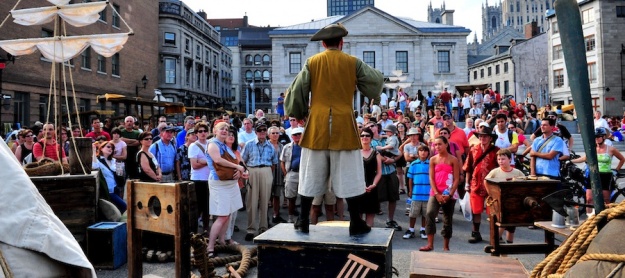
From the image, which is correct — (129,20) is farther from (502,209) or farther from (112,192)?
(502,209)

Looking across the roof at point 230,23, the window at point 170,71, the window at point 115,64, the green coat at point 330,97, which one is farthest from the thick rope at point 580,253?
the roof at point 230,23

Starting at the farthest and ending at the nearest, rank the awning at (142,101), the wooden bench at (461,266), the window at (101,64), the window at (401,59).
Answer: the window at (401,59), the window at (101,64), the awning at (142,101), the wooden bench at (461,266)

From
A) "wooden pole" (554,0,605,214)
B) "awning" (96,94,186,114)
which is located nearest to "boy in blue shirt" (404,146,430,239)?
"wooden pole" (554,0,605,214)

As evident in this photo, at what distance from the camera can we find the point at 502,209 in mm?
5770

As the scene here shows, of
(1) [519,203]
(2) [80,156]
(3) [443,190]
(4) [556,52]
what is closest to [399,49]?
(4) [556,52]

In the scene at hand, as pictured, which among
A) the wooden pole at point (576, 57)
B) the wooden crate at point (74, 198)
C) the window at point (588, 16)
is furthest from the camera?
the window at point (588, 16)

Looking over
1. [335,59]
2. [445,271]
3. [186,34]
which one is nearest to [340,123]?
[335,59]

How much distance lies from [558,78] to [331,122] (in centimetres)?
4987

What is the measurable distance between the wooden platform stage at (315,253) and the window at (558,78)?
49057 millimetres

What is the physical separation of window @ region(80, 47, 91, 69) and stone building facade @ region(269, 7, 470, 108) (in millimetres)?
18749

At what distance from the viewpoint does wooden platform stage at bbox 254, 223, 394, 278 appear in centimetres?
386

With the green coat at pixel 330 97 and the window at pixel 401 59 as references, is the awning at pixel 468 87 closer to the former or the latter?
the window at pixel 401 59

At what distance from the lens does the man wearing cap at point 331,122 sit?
13.9 ft

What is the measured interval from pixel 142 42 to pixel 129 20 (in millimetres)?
3157
